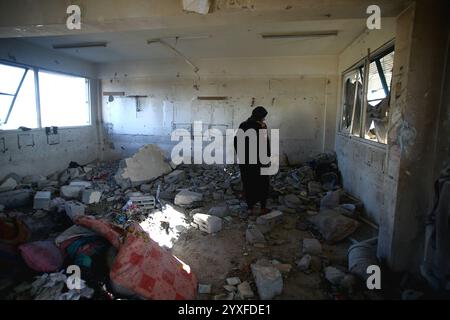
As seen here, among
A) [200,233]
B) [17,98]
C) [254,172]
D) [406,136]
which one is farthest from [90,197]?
[406,136]

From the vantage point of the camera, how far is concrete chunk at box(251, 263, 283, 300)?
86.4 inches

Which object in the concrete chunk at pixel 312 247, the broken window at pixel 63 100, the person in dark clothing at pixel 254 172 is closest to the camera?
the concrete chunk at pixel 312 247

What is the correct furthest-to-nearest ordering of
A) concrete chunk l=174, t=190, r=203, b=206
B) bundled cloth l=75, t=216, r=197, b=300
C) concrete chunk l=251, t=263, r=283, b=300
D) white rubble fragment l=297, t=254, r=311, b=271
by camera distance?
concrete chunk l=174, t=190, r=203, b=206, white rubble fragment l=297, t=254, r=311, b=271, concrete chunk l=251, t=263, r=283, b=300, bundled cloth l=75, t=216, r=197, b=300

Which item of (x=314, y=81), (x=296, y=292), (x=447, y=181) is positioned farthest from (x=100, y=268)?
(x=314, y=81)

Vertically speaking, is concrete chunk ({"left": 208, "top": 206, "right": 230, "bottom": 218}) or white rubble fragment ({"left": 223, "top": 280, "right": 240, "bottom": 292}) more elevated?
concrete chunk ({"left": 208, "top": 206, "right": 230, "bottom": 218})

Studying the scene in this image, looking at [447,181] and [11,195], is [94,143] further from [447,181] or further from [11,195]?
[447,181]

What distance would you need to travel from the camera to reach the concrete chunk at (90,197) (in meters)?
4.48

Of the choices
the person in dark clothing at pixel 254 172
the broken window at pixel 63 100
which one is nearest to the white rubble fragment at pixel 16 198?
the broken window at pixel 63 100

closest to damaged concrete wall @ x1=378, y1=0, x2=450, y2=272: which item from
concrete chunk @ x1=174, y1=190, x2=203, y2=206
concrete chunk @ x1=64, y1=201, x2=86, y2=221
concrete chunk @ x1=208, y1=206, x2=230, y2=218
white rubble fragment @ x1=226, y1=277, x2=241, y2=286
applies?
white rubble fragment @ x1=226, y1=277, x2=241, y2=286

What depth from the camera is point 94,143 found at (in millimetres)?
7445

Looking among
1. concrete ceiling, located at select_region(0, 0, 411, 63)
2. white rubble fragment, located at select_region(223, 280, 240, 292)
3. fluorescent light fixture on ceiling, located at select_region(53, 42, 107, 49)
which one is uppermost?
fluorescent light fixture on ceiling, located at select_region(53, 42, 107, 49)

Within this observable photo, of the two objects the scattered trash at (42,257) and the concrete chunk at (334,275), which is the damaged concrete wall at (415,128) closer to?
the concrete chunk at (334,275)

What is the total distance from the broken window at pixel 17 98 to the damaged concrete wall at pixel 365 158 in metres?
6.62

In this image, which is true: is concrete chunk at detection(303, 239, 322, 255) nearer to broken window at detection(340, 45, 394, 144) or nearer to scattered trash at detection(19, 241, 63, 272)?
broken window at detection(340, 45, 394, 144)
